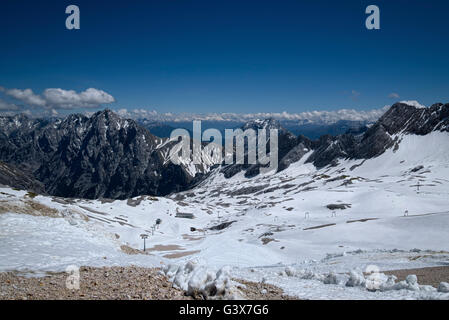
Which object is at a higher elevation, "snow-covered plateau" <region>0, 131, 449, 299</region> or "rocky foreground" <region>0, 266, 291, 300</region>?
"rocky foreground" <region>0, 266, 291, 300</region>

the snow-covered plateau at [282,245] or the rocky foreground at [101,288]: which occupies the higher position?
the rocky foreground at [101,288]

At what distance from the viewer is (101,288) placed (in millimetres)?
13172

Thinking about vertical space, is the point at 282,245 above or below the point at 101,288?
below

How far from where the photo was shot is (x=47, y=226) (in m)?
28.2

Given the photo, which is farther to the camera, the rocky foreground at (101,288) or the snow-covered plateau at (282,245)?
the snow-covered plateau at (282,245)

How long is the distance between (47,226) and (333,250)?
170 feet

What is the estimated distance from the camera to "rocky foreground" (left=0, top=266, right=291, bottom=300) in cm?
1184

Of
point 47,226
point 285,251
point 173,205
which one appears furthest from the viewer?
point 173,205

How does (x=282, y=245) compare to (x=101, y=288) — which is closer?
(x=101, y=288)

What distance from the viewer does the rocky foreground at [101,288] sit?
38.9 ft

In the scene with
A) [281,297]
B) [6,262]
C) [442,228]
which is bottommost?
[442,228]

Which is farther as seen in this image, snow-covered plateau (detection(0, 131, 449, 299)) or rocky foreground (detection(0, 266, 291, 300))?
snow-covered plateau (detection(0, 131, 449, 299))

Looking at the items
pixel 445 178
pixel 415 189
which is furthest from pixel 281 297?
pixel 445 178
